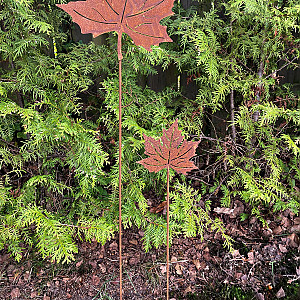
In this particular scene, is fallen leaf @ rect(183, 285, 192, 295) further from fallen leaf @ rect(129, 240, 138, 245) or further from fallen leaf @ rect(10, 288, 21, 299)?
fallen leaf @ rect(10, 288, 21, 299)

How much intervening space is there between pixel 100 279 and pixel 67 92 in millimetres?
1392

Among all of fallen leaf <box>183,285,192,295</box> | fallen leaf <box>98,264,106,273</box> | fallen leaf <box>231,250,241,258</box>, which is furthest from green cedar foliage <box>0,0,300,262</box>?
fallen leaf <box>183,285,192,295</box>

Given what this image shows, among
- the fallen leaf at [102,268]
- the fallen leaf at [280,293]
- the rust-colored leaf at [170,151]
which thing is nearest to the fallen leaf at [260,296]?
the fallen leaf at [280,293]

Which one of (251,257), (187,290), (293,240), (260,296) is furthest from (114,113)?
(293,240)

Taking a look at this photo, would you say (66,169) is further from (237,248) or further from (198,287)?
(237,248)

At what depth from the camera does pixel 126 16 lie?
1.39m

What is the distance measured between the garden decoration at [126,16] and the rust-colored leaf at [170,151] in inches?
17.4

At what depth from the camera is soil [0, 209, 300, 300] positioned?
2268 mm

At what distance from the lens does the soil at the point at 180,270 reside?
2.27 metres

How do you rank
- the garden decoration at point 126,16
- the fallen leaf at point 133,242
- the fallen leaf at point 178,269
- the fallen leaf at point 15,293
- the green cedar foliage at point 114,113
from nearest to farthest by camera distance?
the garden decoration at point 126,16 < the green cedar foliage at point 114,113 < the fallen leaf at point 15,293 < the fallen leaf at point 178,269 < the fallen leaf at point 133,242

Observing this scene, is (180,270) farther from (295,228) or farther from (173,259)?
(295,228)

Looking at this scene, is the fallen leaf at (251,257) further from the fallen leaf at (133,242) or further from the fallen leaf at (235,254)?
the fallen leaf at (133,242)

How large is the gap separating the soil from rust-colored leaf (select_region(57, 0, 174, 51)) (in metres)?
1.73

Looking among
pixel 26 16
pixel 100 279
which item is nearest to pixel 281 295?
pixel 100 279
